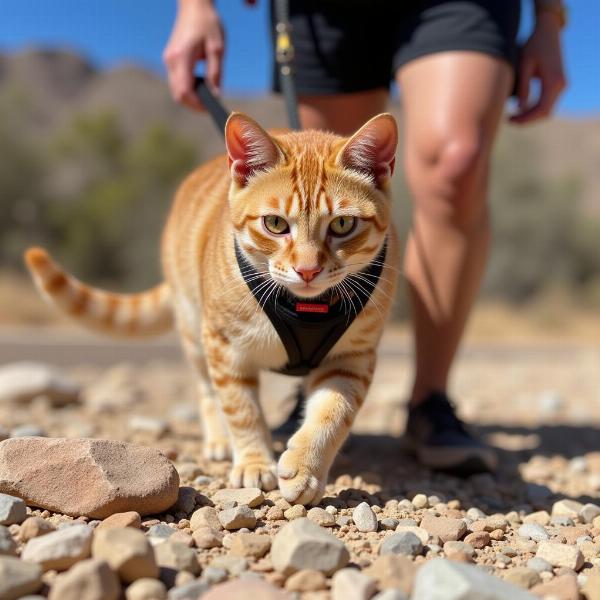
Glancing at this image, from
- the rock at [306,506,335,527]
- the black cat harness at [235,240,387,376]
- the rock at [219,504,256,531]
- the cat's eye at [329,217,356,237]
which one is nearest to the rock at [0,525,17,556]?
the rock at [219,504,256,531]

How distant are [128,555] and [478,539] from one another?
0.93 m

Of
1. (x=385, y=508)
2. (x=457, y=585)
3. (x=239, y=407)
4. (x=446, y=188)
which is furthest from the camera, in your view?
(x=446, y=188)

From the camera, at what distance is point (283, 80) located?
2902 millimetres

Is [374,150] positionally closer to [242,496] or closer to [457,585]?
[242,496]

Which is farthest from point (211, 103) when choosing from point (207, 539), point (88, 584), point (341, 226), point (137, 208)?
point (137, 208)

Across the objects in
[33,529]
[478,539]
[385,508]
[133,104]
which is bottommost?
[133,104]

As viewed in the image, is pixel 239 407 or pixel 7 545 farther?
pixel 239 407

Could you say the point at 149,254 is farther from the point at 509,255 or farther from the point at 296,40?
the point at 296,40

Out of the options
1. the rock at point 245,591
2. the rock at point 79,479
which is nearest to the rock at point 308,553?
the rock at point 245,591

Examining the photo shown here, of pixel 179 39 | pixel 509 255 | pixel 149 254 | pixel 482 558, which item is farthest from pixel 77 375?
pixel 509 255

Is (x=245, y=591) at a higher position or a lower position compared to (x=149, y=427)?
higher

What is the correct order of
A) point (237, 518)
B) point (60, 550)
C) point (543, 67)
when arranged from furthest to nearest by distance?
point (543, 67) → point (237, 518) → point (60, 550)

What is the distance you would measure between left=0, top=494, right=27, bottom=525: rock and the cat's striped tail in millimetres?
1573

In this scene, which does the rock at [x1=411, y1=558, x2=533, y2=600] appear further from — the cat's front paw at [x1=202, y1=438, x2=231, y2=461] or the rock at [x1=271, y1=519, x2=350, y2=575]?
the cat's front paw at [x1=202, y1=438, x2=231, y2=461]
